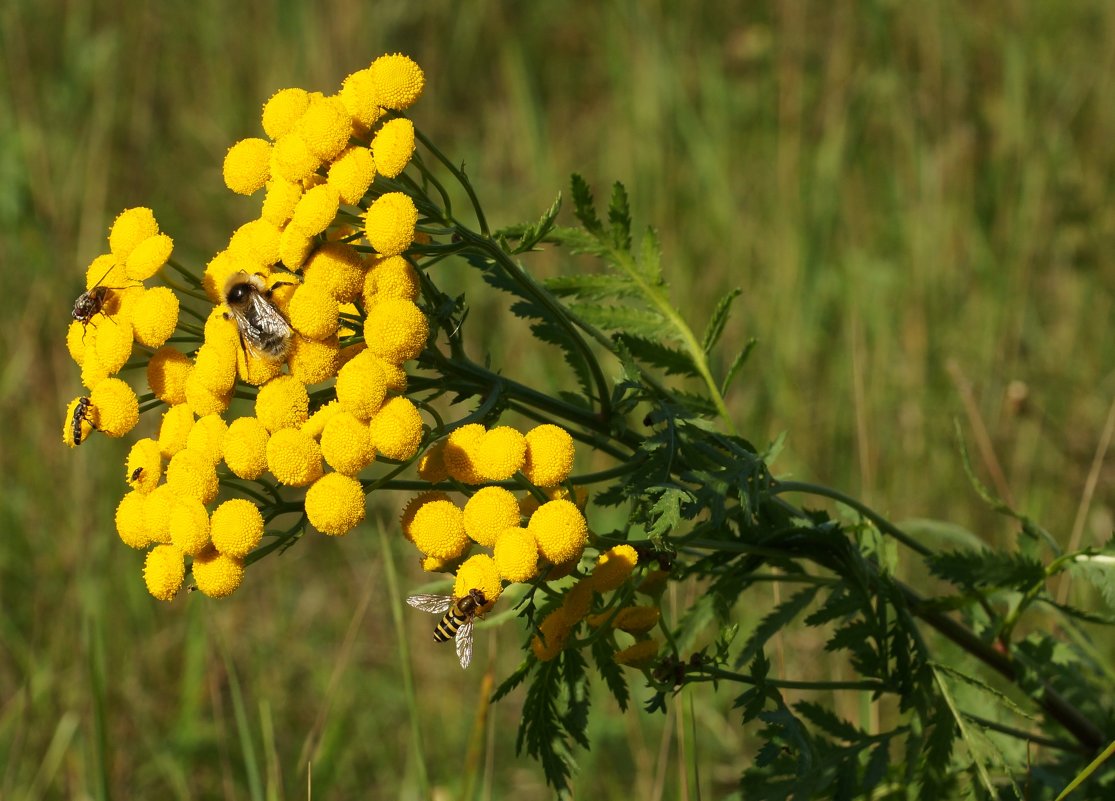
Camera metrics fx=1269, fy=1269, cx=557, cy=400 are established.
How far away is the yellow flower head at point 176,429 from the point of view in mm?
2250

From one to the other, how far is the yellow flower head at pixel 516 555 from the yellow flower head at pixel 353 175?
623mm

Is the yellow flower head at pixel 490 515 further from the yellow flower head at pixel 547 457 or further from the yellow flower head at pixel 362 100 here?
the yellow flower head at pixel 362 100

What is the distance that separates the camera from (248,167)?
7.83 feet

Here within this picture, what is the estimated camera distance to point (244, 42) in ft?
22.6

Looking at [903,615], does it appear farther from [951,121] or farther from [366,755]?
[951,121]

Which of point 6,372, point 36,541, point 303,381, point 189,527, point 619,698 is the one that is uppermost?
point 303,381

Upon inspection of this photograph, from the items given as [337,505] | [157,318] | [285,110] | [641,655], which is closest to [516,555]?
[337,505]

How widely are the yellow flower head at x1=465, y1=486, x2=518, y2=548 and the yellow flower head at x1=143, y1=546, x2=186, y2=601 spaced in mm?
541

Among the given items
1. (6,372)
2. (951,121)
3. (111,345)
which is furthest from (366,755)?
(951,121)

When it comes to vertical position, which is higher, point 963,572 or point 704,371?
point 704,371

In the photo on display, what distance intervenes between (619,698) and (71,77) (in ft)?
18.0

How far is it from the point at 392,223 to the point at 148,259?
56cm

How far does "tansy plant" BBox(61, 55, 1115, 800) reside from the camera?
2072mm

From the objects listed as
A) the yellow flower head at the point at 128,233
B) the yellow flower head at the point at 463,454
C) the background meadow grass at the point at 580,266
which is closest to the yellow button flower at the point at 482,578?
the yellow flower head at the point at 463,454
